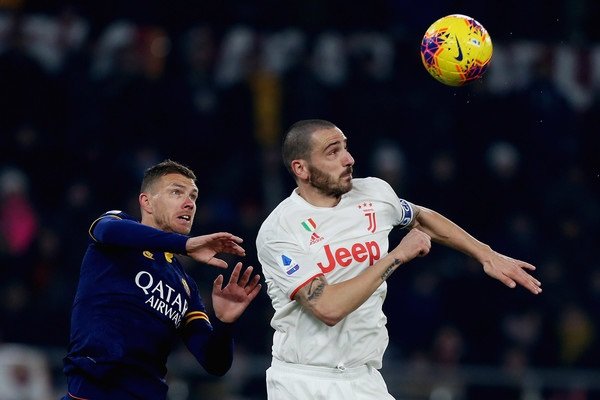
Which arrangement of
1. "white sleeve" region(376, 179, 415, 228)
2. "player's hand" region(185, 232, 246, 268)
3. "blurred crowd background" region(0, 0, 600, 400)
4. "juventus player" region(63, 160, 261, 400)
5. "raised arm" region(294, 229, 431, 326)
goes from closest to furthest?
1. "player's hand" region(185, 232, 246, 268)
2. "raised arm" region(294, 229, 431, 326)
3. "juventus player" region(63, 160, 261, 400)
4. "white sleeve" region(376, 179, 415, 228)
5. "blurred crowd background" region(0, 0, 600, 400)

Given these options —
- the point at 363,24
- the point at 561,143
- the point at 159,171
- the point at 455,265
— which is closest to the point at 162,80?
the point at 363,24

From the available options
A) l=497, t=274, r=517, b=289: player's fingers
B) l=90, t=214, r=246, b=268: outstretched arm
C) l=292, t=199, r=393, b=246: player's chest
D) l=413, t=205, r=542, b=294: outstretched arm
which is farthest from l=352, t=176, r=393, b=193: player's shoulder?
l=90, t=214, r=246, b=268: outstretched arm

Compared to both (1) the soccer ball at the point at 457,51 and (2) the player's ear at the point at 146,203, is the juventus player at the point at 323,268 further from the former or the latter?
(1) the soccer ball at the point at 457,51

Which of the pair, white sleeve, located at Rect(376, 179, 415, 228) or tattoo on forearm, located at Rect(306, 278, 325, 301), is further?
white sleeve, located at Rect(376, 179, 415, 228)

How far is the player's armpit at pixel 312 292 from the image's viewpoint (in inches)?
261

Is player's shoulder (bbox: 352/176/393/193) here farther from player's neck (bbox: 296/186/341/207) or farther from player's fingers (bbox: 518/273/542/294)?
player's fingers (bbox: 518/273/542/294)

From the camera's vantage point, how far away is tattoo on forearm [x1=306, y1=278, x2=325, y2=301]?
261 inches

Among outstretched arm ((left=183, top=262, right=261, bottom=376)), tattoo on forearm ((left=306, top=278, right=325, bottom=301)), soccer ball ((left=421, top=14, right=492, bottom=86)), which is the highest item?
soccer ball ((left=421, top=14, right=492, bottom=86))

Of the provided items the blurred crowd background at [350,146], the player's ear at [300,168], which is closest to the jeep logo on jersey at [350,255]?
the player's ear at [300,168]

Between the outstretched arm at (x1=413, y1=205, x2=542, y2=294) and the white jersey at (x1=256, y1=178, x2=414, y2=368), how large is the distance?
487 millimetres

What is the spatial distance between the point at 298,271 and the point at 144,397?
3.68ft

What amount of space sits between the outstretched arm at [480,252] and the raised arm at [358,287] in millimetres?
608

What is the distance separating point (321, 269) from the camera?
22.3 ft

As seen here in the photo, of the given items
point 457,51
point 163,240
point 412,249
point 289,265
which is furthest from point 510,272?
point 163,240
